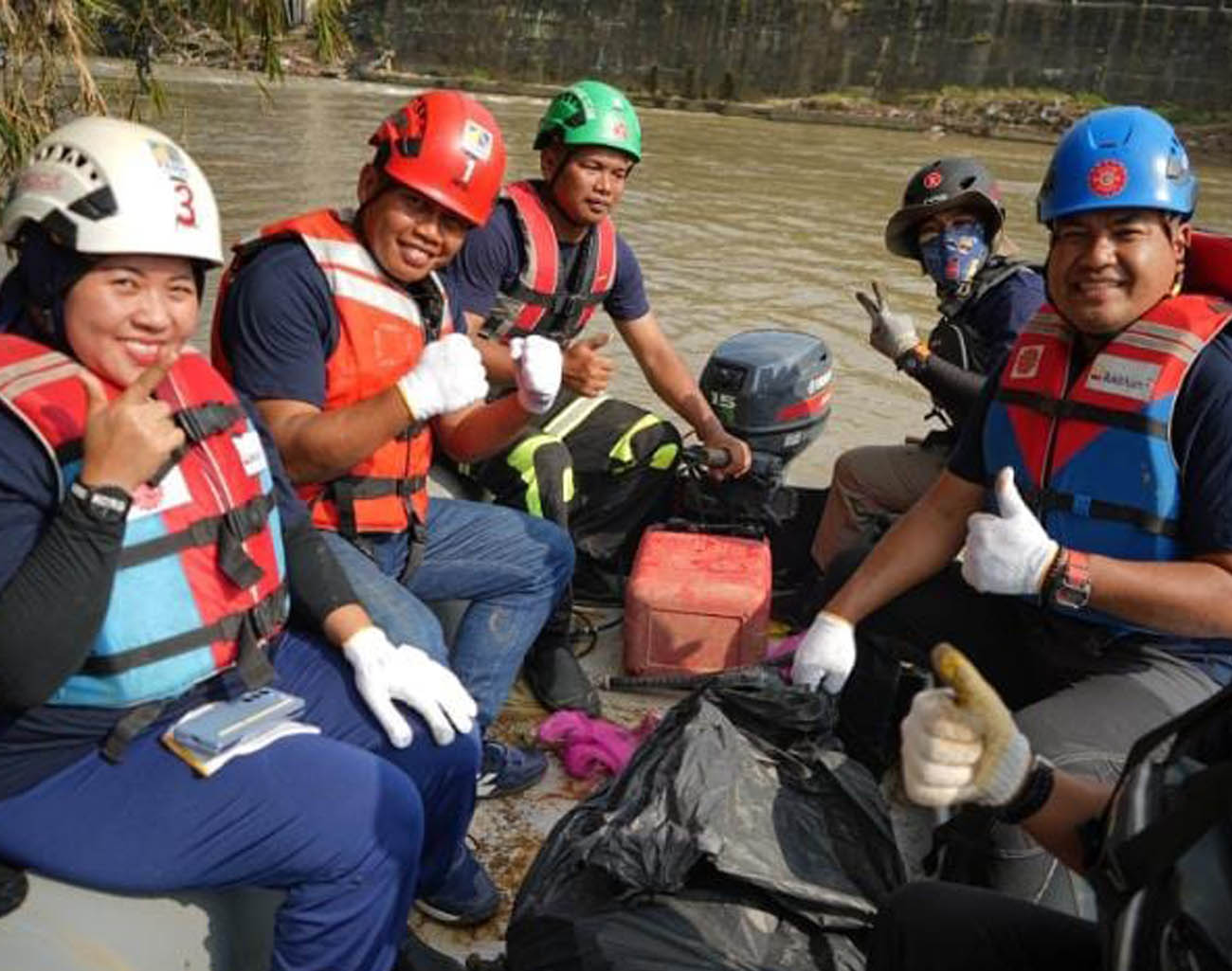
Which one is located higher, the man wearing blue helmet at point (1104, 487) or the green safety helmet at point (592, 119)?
the green safety helmet at point (592, 119)

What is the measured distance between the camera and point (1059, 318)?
9.34 feet

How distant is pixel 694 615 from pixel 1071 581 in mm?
1356

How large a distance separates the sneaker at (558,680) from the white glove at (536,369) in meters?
0.93

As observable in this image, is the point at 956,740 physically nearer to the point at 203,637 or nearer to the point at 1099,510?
the point at 1099,510

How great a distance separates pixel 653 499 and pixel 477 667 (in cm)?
134

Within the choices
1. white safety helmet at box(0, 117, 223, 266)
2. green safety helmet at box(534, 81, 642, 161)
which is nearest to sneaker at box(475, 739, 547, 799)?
white safety helmet at box(0, 117, 223, 266)

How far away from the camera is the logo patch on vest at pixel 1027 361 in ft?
9.21

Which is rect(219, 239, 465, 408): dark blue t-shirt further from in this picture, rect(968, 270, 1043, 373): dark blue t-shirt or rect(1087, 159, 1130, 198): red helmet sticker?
rect(968, 270, 1043, 373): dark blue t-shirt

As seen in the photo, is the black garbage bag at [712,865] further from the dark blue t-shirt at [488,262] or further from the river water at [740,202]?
the river water at [740,202]

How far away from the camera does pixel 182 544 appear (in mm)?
2012

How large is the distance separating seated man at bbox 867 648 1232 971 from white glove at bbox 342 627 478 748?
0.98m

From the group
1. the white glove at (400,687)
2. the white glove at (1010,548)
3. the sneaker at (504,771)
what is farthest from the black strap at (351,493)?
the white glove at (1010,548)

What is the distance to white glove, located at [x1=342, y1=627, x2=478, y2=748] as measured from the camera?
2336mm

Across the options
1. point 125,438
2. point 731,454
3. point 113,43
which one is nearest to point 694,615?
point 731,454
